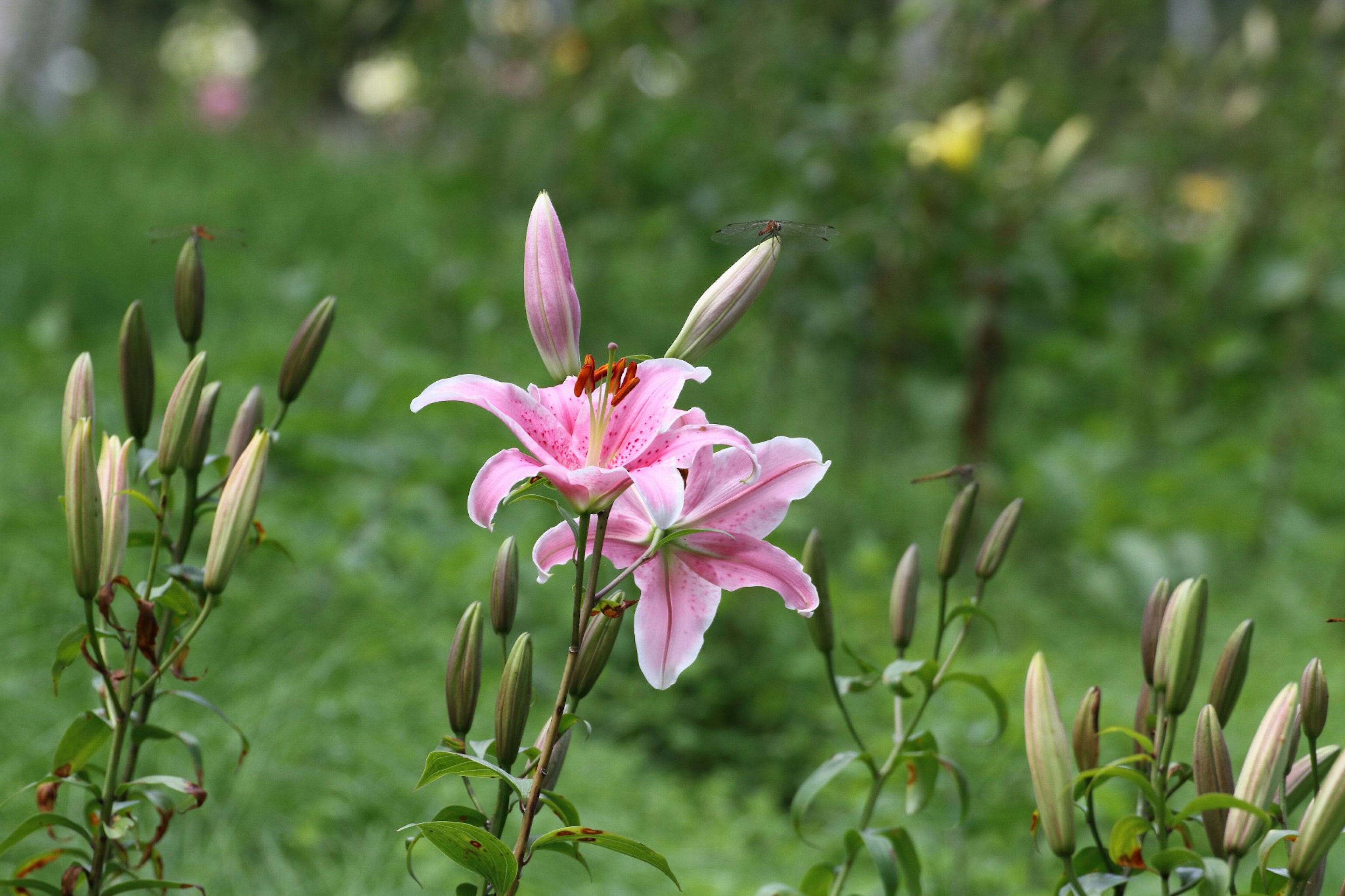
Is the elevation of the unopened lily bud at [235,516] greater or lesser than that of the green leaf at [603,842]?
greater

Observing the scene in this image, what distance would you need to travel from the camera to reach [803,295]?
3.17 m

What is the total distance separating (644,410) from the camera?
2.02 feet

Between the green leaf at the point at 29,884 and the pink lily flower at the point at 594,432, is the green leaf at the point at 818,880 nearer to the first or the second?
the pink lily flower at the point at 594,432

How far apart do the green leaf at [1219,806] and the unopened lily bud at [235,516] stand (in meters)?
0.50

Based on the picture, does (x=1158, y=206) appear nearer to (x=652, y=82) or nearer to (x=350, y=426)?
(x=652, y=82)

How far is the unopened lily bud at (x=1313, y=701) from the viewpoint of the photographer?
630mm

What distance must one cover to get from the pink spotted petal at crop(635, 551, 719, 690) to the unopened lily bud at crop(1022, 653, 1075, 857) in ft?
0.58

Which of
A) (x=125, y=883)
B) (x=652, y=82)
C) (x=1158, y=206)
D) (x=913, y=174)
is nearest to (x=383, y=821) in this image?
(x=125, y=883)

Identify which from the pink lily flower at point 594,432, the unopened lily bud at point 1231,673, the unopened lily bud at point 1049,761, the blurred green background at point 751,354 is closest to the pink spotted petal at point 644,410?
the pink lily flower at point 594,432

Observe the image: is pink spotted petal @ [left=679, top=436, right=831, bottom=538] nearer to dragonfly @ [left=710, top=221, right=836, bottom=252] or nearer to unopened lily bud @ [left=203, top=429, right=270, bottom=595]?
dragonfly @ [left=710, top=221, right=836, bottom=252]

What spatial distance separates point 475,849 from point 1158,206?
10.8 ft

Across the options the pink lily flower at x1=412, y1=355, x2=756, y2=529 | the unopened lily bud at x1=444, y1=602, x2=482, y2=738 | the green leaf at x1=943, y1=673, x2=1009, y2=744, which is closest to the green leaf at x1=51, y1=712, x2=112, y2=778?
the unopened lily bud at x1=444, y1=602, x2=482, y2=738

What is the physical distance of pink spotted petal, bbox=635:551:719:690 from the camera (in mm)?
648

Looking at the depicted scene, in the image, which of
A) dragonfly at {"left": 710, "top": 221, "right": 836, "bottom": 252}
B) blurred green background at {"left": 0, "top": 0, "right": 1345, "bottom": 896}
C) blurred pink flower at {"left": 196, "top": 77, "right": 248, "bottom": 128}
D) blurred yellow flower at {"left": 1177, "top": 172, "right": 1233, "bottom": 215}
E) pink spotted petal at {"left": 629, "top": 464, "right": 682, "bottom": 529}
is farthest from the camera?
blurred pink flower at {"left": 196, "top": 77, "right": 248, "bottom": 128}
